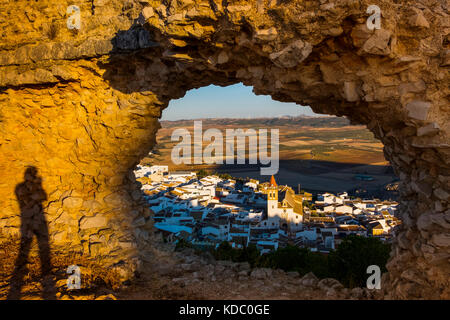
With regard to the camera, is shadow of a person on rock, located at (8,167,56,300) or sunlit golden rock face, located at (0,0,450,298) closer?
sunlit golden rock face, located at (0,0,450,298)

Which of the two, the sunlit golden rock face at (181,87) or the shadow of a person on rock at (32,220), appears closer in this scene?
the sunlit golden rock face at (181,87)

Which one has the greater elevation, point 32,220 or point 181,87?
point 181,87

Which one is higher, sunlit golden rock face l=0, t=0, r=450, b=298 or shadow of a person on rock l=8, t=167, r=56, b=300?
sunlit golden rock face l=0, t=0, r=450, b=298

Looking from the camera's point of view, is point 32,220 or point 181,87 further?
point 32,220

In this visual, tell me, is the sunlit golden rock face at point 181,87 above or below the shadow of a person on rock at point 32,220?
above
